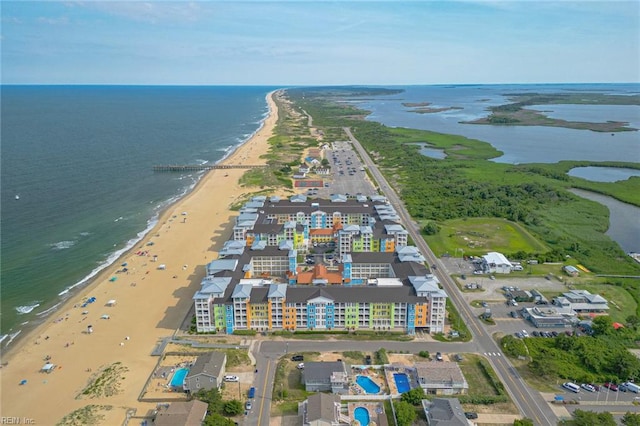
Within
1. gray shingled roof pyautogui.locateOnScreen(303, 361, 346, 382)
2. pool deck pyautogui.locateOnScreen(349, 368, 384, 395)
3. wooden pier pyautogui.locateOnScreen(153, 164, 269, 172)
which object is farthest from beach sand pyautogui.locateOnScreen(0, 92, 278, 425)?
wooden pier pyautogui.locateOnScreen(153, 164, 269, 172)

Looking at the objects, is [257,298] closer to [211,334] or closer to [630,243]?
[211,334]

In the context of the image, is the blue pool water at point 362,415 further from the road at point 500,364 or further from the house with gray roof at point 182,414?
the road at point 500,364

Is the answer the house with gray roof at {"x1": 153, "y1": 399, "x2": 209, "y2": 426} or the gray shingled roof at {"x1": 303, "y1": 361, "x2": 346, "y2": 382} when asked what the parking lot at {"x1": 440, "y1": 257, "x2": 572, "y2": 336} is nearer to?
the gray shingled roof at {"x1": 303, "y1": 361, "x2": 346, "y2": 382}

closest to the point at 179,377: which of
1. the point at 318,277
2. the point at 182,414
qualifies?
the point at 182,414

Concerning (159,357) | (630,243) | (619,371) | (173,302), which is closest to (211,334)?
(159,357)

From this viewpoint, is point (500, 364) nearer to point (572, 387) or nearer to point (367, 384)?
point (572, 387)

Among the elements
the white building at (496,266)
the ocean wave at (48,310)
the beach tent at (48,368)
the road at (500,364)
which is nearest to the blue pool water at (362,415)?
the road at (500,364)
